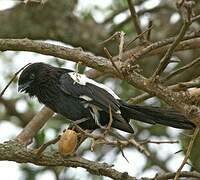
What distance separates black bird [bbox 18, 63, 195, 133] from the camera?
2414 mm

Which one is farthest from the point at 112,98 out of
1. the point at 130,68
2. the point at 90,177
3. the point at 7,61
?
the point at 7,61

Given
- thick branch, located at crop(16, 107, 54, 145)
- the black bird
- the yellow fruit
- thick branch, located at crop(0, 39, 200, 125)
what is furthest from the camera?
thick branch, located at crop(16, 107, 54, 145)

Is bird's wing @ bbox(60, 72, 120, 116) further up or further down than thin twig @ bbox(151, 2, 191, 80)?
further up

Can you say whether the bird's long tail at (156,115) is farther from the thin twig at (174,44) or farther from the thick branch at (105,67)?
the thin twig at (174,44)

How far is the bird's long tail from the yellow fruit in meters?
0.47

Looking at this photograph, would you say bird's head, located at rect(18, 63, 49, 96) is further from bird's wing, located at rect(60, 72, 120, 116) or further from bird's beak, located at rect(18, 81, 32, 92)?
bird's wing, located at rect(60, 72, 120, 116)

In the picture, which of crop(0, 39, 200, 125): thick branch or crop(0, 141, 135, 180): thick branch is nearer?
crop(0, 39, 200, 125): thick branch

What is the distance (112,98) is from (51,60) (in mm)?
1606

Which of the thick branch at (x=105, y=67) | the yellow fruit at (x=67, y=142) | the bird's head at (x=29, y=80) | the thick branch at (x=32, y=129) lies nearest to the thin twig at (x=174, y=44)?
the thick branch at (x=105, y=67)

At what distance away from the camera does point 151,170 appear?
13.1ft

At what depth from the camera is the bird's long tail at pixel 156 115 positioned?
2295 millimetres

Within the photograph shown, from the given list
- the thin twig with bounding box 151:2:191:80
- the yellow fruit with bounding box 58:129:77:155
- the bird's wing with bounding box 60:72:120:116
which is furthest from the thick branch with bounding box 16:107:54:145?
the thin twig with bounding box 151:2:191:80

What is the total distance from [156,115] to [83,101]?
0.40 m

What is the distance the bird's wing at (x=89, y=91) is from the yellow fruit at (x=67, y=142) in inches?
16.8
